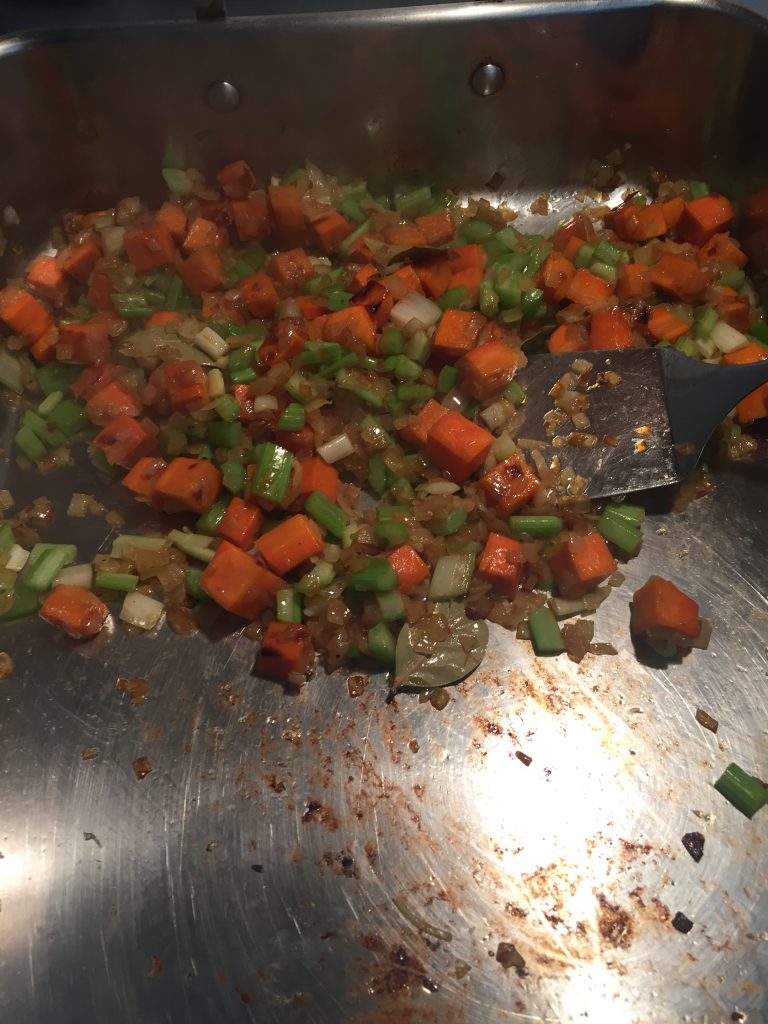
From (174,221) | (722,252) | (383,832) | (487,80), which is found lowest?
(383,832)

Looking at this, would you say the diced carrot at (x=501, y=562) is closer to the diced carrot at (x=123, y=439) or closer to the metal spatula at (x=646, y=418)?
the metal spatula at (x=646, y=418)

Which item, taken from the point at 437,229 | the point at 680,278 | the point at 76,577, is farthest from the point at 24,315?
the point at 680,278

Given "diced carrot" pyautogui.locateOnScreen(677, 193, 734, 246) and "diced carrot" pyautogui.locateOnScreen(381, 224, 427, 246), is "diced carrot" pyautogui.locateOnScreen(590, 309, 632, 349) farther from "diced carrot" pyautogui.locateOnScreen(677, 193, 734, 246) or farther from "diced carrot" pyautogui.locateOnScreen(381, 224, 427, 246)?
"diced carrot" pyautogui.locateOnScreen(381, 224, 427, 246)

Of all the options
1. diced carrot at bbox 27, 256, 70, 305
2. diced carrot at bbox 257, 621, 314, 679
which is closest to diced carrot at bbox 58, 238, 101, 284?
diced carrot at bbox 27, 256, 70, 305

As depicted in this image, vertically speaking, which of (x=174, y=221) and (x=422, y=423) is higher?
(x=174, y=221)

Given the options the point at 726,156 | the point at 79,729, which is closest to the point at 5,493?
the point at 79,729

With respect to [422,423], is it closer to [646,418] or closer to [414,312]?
[414,312]

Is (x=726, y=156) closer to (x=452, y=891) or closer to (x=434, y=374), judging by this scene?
(x=434, y=374)
